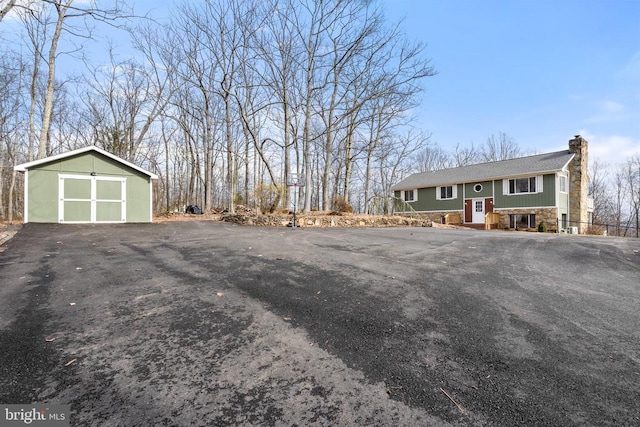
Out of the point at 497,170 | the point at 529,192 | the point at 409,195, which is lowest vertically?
the point at 529,192

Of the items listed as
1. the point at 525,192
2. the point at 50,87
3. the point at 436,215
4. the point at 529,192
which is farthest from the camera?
the point at 436,215

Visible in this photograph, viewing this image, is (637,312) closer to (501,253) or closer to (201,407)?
(501,253)

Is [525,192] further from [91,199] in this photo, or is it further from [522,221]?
[91,199]

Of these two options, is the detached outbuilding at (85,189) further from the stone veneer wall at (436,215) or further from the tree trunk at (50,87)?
the stone veneer wall at (436,215)

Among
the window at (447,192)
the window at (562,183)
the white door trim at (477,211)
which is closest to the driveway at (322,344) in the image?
the window at (562,183)

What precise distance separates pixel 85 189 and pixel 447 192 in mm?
22875

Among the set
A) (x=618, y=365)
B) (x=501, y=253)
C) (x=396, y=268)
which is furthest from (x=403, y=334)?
(x=501, y=253)

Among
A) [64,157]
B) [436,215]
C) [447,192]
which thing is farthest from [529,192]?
[64,157]

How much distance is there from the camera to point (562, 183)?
734 inches

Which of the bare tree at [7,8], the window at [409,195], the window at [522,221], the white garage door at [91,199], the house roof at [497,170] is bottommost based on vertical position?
the window at [522,221]

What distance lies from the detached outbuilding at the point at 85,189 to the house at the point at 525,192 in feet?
67.8

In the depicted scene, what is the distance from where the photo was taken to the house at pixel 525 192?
18.4m

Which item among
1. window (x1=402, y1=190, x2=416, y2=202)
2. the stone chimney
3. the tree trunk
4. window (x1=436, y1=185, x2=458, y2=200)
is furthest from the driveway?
window (x1=402, y1=190, x2=416, y2=202)

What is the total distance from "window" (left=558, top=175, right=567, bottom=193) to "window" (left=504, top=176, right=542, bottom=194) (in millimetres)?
1021
